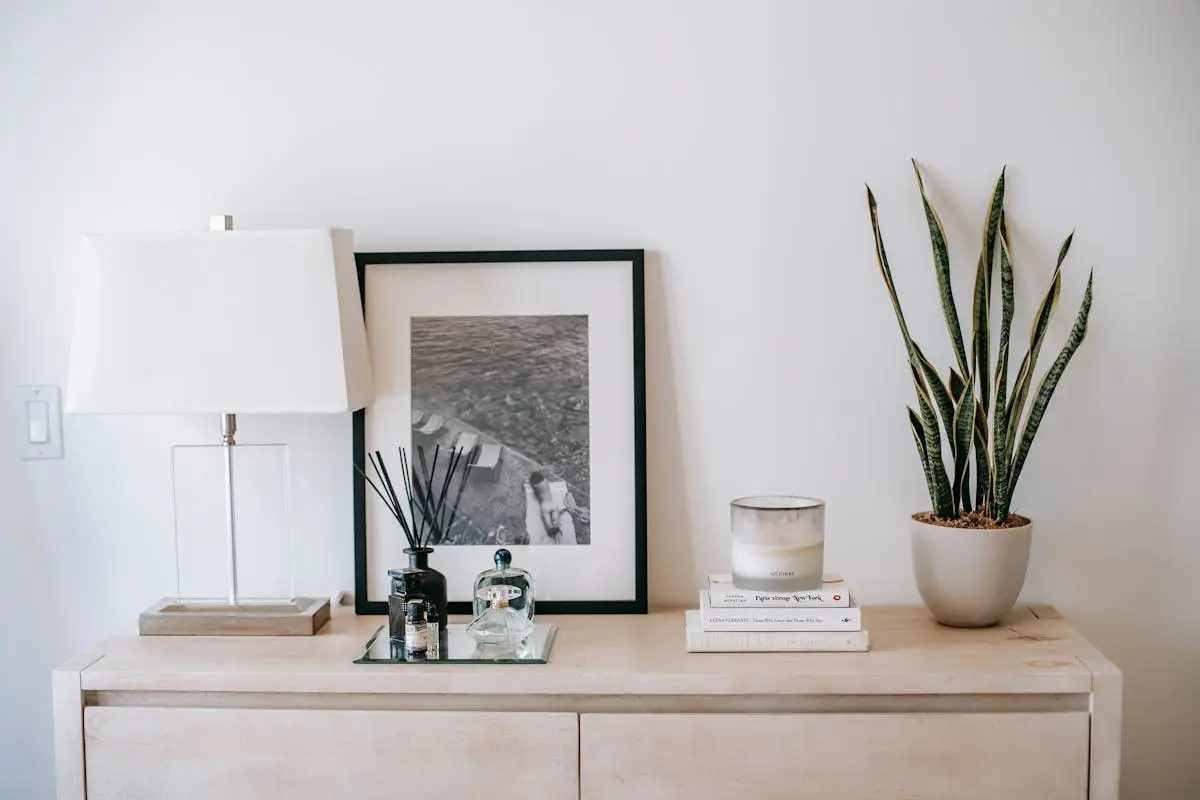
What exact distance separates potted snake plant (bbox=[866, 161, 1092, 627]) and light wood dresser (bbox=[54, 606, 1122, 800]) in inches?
4.7

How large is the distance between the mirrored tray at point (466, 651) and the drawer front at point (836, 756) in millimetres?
137

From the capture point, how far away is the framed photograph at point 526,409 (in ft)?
5.50

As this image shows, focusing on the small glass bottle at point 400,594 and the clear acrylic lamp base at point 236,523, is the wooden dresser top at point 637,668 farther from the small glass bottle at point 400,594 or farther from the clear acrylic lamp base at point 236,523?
the clear acrylic lamp base at point 236,523

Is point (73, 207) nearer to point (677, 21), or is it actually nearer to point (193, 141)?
point (193, 141)

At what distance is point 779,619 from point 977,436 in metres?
0.45

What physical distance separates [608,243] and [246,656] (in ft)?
2.86

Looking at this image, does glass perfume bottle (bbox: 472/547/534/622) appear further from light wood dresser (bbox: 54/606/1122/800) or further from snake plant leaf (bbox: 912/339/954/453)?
snake plant leaf (bbox: 912/339/954/453)

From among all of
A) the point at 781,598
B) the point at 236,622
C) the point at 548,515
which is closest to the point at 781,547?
the point at 781,598

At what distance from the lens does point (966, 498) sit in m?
1.61

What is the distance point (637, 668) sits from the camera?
1.38m

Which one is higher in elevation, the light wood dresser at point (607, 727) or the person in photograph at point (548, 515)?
the person in photograph at point (548, 515)

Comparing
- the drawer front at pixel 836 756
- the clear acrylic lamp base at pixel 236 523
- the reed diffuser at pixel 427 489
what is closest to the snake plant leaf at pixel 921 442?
the drawer front at pixel 836 756

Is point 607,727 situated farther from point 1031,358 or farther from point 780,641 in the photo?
point 1031,358

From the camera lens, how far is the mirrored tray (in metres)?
1.42
